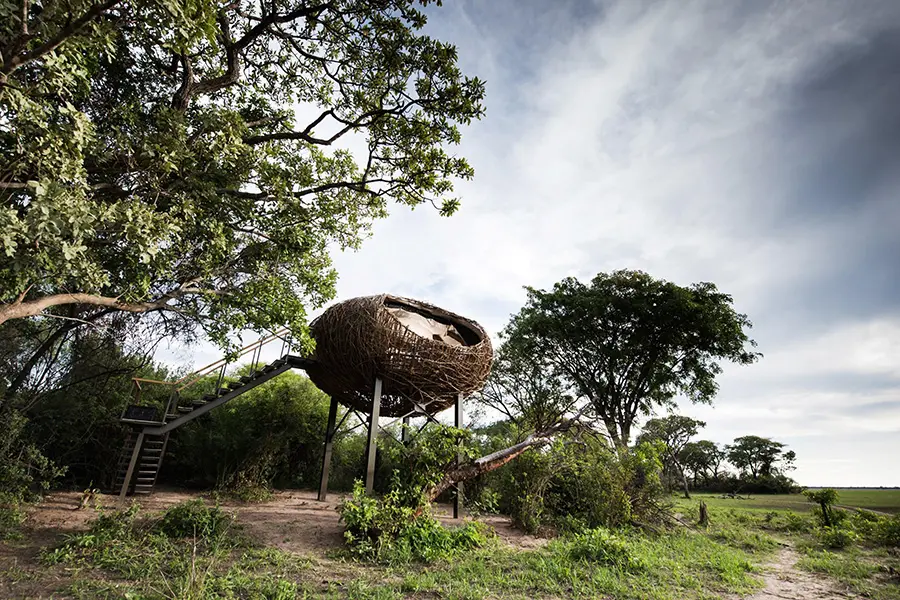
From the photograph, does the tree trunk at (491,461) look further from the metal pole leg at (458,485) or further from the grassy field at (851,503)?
the grassy field at (851,503)

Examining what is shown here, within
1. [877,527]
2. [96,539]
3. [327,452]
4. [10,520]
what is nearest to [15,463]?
[10,520]

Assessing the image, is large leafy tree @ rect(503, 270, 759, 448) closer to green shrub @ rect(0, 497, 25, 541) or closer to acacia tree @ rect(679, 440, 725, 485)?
green shrub @ rect(0, 497, 25, 541)

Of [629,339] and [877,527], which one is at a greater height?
[629,339]

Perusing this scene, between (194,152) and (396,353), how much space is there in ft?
16.5

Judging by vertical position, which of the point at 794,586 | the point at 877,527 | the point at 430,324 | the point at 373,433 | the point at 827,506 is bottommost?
the point at 794,586

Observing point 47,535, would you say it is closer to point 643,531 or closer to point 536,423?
point 536,423

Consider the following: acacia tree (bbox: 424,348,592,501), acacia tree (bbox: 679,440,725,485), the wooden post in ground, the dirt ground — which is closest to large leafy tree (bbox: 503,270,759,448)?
acacia tree (bbox: 424,348,592,501)

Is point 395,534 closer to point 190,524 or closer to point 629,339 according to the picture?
point 190,524

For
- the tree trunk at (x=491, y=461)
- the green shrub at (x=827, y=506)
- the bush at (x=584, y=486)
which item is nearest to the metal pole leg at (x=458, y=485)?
the tree trunk at (x=491, y=461)

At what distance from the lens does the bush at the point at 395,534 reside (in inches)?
231

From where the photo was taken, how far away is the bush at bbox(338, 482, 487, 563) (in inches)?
231

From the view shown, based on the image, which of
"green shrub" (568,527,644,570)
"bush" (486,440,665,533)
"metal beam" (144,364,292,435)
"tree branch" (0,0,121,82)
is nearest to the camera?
"tree branch" (0,0,121,82)

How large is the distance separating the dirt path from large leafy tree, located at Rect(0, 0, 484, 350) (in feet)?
25.6

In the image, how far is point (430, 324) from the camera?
10016mm
